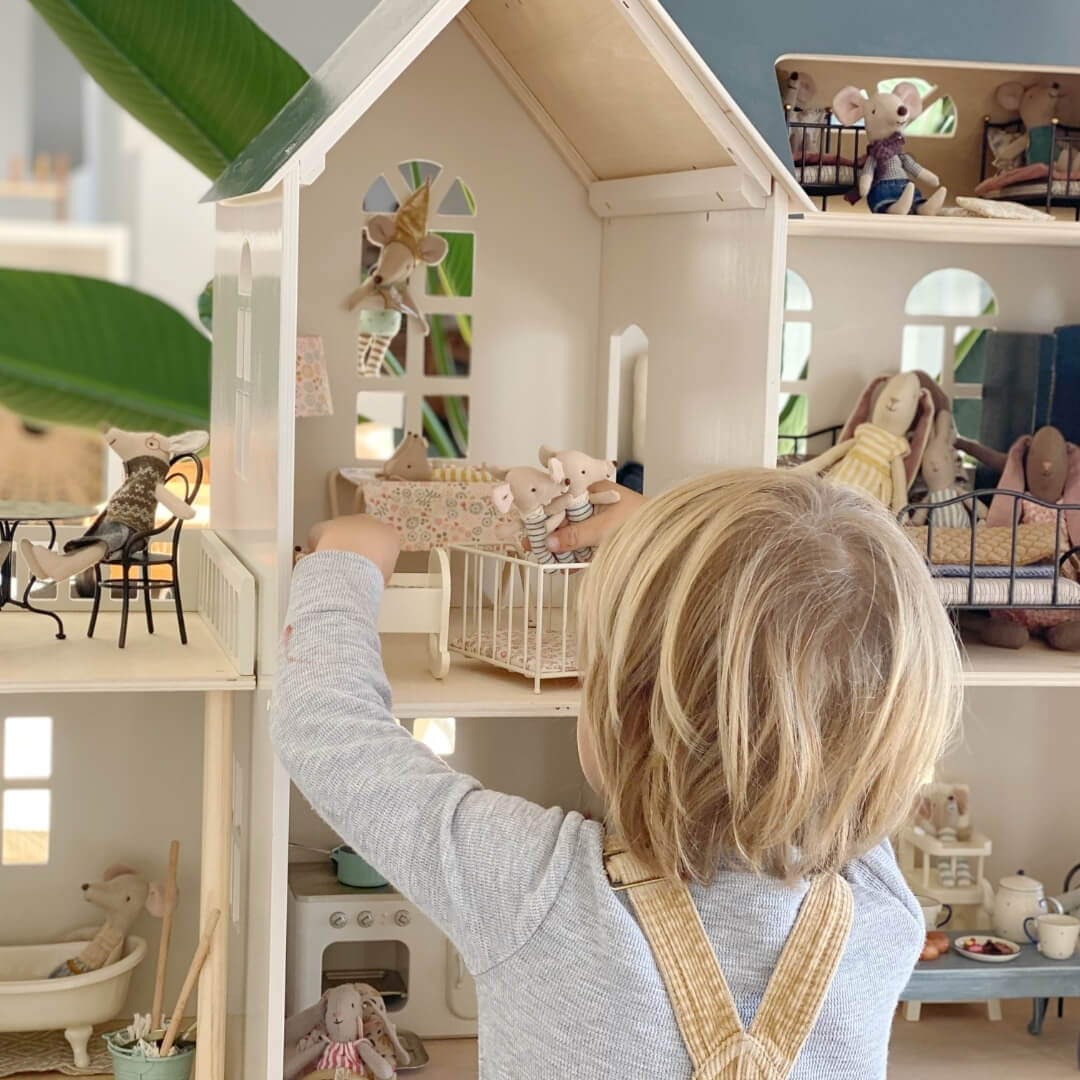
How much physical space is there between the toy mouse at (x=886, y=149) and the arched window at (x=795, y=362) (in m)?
0.33

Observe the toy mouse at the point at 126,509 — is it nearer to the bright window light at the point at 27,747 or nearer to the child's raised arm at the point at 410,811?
the bright window light at the point at 27,747

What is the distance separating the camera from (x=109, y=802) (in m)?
2.23

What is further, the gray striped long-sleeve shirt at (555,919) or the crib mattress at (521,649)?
the crib mattress at (521,649)

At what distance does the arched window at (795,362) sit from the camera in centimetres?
223

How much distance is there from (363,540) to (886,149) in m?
0.89

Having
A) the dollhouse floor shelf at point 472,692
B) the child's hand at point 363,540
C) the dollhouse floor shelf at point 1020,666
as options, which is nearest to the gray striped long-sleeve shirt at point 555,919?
the child's hand at point 363,540

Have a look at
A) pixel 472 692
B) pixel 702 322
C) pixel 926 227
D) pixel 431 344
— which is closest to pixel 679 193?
pixel 702 322

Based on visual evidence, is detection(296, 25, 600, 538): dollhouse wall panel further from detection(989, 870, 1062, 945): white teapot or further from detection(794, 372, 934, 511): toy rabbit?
detection(989, 870, 1062, 945): white teapot

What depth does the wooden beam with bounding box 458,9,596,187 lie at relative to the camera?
2055mm

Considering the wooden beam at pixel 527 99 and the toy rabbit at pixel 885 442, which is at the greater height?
the wooden beam at pixel 527 99

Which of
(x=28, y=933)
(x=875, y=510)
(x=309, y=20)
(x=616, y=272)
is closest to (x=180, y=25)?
(x=309, y=20)

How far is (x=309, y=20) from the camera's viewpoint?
3.19 meters

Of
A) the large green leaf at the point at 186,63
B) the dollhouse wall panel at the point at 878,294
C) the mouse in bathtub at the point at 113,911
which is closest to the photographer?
the mouse in bathtub at the point at 113,911

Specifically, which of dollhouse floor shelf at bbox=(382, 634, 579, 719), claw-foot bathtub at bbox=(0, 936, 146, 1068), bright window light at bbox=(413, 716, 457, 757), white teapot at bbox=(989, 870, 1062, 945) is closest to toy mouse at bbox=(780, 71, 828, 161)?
dollhouse floor shelf at bbox=(382, 634, 579, 719)
